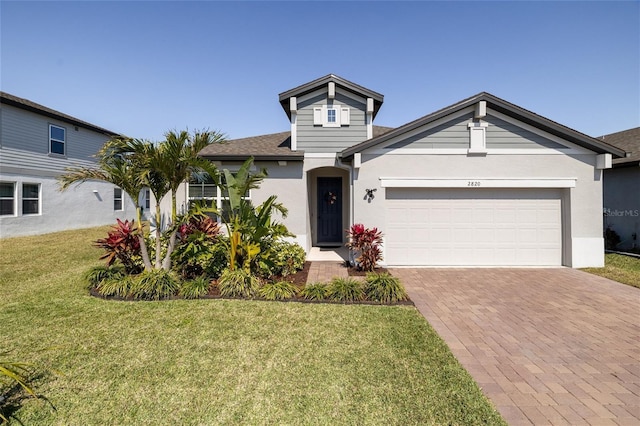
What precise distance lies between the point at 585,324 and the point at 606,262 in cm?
673

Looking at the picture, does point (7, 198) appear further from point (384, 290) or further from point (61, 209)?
point (384, 290)

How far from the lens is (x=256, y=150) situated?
10.3 metres

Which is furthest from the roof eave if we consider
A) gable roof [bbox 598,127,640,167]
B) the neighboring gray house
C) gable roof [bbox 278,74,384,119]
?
the neighboring gray house

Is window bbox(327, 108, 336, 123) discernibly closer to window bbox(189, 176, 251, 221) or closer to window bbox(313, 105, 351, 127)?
window bbox(313, 105, 351, 127)

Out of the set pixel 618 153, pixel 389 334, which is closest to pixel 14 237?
pixel 389 334

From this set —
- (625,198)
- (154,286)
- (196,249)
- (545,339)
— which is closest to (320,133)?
(196,249)

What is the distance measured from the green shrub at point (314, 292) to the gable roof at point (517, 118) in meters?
4.46

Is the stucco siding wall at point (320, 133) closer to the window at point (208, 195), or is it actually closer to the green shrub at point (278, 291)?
the window at point (208, 195)

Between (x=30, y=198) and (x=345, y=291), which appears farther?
(x=30, y=198)

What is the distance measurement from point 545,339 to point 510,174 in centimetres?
595

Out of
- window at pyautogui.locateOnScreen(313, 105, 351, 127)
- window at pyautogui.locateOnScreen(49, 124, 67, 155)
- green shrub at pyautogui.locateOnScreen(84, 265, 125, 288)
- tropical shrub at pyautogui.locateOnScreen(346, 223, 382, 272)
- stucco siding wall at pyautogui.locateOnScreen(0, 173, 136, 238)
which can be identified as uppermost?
window at pyautogui.locateOnScreen(49, 124, 67, 155)

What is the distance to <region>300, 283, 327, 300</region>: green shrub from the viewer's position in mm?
6094

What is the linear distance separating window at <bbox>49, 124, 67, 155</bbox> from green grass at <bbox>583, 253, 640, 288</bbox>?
2501 cm

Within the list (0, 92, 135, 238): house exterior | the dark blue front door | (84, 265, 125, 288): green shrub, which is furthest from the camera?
(0, 92, 135, 238): house exterior
